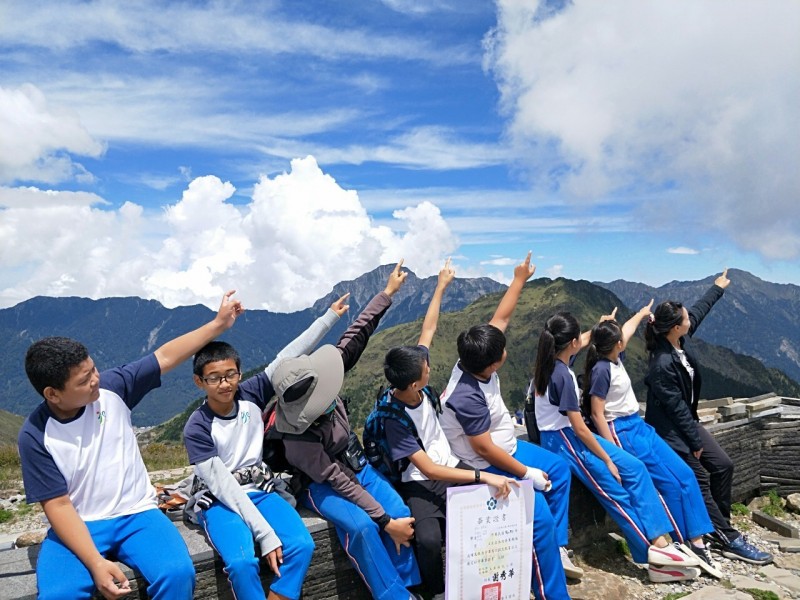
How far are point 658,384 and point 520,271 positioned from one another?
6.68 ft

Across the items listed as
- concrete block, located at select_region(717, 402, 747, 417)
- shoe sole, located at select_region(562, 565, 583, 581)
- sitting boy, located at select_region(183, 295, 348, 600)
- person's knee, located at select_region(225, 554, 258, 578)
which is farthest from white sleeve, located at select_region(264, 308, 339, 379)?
concrete block, located at select_region(717, 402, 747, 417)

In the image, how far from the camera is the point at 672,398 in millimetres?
6859

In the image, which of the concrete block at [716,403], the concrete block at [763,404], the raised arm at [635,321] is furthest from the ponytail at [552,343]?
the concrete block at [716,403]

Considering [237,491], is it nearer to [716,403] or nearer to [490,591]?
[490,591]

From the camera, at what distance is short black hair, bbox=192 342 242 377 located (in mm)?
4594

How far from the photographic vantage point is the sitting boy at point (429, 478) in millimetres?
4891

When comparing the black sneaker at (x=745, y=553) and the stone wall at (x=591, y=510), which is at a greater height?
the stone wall at (x=591, y=510)

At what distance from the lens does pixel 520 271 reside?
703 centimetres

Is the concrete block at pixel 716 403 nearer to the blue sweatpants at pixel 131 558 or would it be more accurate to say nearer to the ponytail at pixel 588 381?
the ponytail at pixel 588 381

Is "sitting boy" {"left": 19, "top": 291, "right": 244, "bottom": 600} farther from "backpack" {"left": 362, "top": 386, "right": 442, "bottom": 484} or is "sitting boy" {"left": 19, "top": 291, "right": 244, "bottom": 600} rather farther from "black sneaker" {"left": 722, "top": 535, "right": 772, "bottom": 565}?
"black sneaker" {"left": 722, "top": 535, "right": 772, "bottom": 565}

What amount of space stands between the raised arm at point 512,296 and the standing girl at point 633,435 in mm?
963

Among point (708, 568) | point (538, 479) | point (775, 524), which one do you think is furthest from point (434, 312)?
point (775, 524)

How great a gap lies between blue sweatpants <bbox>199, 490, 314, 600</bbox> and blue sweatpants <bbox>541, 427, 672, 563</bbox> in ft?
9.77

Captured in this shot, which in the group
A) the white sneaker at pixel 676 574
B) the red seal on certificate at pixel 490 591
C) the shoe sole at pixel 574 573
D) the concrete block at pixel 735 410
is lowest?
the white sneaker at pixel 676 574
